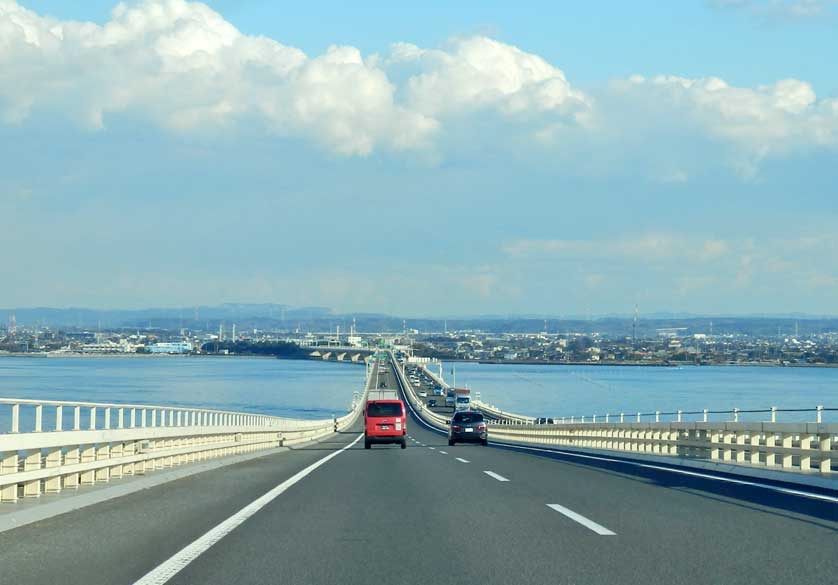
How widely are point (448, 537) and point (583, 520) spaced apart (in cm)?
206

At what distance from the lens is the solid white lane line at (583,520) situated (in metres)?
10.7

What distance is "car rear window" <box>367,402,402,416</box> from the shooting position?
147 feet

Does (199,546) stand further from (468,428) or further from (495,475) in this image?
(468,428)

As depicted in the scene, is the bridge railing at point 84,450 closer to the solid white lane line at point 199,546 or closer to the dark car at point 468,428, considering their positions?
the solid white lane line at point 199,546

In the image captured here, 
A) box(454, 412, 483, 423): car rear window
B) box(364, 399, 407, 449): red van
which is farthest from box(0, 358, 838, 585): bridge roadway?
box(454, 412, 483, 423): car rear window

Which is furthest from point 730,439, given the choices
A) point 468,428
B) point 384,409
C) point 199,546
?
point 468,428

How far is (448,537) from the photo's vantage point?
412 inches

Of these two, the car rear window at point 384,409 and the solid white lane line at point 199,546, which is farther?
the car rear window at point 384,409

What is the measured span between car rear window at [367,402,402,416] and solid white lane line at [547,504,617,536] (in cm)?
3149

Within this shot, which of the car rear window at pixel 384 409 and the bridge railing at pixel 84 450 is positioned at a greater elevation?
the bridge railing at pixel 84 450

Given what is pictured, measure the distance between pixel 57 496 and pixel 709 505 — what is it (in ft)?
28.3

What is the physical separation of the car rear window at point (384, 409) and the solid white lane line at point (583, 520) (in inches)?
1240

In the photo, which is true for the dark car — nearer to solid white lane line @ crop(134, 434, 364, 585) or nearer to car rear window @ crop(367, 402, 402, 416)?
car rear window @ crop(367, 402, 402, 416)

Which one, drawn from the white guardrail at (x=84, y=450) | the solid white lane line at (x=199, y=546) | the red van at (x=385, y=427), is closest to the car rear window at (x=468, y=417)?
the red van at (x=385, y=427)
